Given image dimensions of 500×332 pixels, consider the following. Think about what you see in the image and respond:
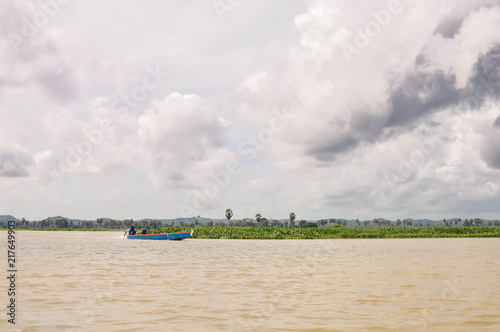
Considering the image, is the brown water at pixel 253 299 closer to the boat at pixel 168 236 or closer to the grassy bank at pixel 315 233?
the boat at pixel 168 236

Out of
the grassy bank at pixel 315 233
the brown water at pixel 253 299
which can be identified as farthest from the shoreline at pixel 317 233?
the brown water at pixel 253 299

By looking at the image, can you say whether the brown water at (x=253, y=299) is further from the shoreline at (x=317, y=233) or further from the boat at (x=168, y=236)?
the shoreline at (x=317, y=233)

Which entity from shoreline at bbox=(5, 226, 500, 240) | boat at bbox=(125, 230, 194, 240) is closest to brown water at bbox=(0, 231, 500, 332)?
boat at bbox=(125, 230, 194, 240)

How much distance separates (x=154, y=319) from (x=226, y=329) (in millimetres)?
1699

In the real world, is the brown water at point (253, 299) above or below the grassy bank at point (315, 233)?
above

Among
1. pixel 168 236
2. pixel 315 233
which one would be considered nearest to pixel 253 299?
pixel 168 236

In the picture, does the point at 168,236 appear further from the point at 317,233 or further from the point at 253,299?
the point at 253,299

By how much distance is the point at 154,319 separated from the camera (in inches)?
325

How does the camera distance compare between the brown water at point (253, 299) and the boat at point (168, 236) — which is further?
the boat at point (168, 236)

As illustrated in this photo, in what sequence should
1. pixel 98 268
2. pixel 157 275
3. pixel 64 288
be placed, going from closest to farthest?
pixel 64 288
pixel 157 275
pixel 98 268

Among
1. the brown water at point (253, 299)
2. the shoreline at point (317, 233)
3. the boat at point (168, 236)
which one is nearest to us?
the brown water at point (253, 299)

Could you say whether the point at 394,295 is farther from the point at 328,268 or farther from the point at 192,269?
the point at 192,269

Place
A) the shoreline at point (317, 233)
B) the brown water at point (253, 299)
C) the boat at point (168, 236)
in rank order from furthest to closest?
the shoreline at point (317, 233) → the boat at point (168, 236) → the brown water at point (253, 299)

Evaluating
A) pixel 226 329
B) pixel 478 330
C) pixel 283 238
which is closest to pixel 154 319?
pixel 226 329
